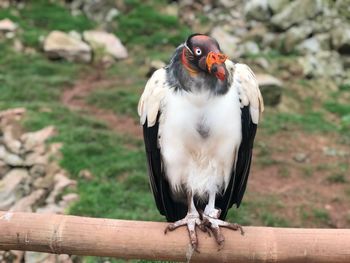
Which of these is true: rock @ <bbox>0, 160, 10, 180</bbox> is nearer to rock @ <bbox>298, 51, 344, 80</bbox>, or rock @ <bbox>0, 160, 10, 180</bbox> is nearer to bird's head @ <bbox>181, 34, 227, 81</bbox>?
bird's head @ <bbox>181, 34, 227, 81</bbox>

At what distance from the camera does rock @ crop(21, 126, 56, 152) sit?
7247 millimetres

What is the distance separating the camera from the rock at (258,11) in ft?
44.9

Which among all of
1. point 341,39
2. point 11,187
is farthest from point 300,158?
point 341,39

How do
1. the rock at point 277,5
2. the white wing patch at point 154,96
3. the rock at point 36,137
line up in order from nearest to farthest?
the white wing patch at point 154,96, the rock at point 36,137, the rock at point 277,5

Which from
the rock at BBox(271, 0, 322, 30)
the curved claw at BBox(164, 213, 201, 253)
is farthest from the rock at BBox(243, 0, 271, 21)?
the curved claw at BBox(164, 213, 201, 253)

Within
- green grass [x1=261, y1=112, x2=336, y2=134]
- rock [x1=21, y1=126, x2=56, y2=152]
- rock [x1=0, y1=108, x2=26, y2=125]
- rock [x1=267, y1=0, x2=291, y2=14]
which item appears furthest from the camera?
rock [x1=267, y1=0, x2=291, y2=14]

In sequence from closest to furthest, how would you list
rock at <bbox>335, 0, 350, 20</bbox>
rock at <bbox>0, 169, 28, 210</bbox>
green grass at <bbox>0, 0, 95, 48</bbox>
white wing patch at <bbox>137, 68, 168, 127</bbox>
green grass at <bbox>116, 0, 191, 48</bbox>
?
white wing patch at <bbox>137, 68, 168, 127</bbox>, rock at <bbox>0, 169, 28, 210</bbox>, green grass at <bbox>0, 0, 95, 48</bbox>, green grass at <bbox>116, 0, 191, 48</bbox>, rock at <bbox>335, 0, 350, 20</bbox>

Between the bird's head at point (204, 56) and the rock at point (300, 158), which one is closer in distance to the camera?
the bird's head at point (204, 56)

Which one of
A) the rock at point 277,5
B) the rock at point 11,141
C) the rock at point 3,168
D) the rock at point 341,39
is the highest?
the rock at point 277,5

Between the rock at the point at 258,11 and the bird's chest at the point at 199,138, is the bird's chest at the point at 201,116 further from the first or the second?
the rock at the point at 258,11

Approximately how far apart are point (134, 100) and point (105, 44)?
3.15 metres

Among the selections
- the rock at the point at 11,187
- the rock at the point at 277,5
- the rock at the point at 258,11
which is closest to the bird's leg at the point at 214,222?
the rock at the point at 11,187

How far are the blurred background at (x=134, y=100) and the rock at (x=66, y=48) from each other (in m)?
0.02

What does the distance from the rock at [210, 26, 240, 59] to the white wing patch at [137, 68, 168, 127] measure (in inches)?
361
